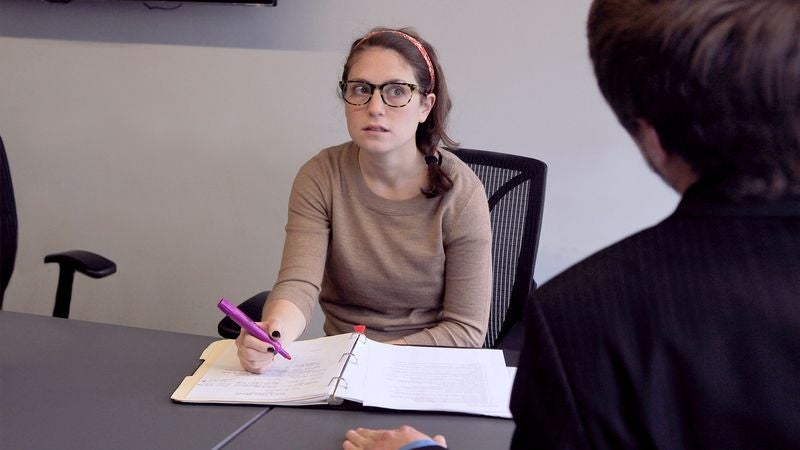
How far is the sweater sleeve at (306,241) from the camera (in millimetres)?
1442

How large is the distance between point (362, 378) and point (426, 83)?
69cm

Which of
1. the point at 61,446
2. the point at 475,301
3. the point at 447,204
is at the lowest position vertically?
the point at 61,446

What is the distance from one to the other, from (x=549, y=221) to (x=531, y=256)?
1.88 ft

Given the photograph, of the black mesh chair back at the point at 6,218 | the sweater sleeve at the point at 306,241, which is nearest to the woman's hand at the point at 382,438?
the sweater sleeve at the point at 306,241

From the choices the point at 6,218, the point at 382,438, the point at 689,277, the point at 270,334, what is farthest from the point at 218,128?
the point at 689,277

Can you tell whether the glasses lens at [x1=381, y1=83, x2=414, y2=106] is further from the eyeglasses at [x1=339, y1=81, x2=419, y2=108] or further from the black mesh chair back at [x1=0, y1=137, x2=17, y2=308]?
the black mesh chair back at [x1=0, y1=137, x2=17, y2=308]

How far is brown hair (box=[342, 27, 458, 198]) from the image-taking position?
4.98 feet

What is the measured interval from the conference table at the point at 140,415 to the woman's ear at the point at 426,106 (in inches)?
26.7

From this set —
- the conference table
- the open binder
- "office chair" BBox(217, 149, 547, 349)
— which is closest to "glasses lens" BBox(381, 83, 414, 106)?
"office chair" BBox(217, 149, 547, 349)

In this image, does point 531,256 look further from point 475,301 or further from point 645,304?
point 645,304

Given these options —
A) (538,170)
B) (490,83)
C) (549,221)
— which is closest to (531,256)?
(538,170)

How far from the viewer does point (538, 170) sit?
1.73 metres

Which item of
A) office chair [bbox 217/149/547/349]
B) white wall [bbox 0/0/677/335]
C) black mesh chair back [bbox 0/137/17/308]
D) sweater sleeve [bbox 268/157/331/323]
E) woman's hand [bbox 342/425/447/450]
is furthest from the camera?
white wall [bbox 0/0/677/335]

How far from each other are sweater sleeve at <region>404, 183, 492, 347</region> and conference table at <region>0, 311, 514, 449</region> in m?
0.44
